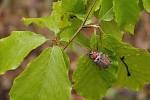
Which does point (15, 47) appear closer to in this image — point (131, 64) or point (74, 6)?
point (74, 6)

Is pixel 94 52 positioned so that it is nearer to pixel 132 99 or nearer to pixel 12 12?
pixel 132 99

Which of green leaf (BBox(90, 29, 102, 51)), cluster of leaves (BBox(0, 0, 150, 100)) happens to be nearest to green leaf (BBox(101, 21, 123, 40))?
cluster of leaves (BBox(0, 0, 150, 100))

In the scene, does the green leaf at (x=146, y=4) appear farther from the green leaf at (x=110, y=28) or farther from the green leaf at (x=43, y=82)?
the green leaf at (x=43, y=82)

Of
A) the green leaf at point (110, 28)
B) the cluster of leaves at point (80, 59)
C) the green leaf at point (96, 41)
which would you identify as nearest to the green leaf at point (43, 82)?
the cluster of leaves at point (80, 59)

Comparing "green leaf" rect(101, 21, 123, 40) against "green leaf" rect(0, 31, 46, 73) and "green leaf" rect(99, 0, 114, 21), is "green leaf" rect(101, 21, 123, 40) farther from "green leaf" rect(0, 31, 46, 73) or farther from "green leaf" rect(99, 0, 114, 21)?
"green leaf" rect(0, 31, 46, 73)

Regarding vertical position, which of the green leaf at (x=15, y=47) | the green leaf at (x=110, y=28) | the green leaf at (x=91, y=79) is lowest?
the green leaf at (x=91, y=79)

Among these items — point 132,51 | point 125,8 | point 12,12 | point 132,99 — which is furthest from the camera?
point 12,12

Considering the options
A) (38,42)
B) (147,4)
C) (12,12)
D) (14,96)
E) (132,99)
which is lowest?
(132,99)

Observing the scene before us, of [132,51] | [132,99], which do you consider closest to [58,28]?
[132,51]
